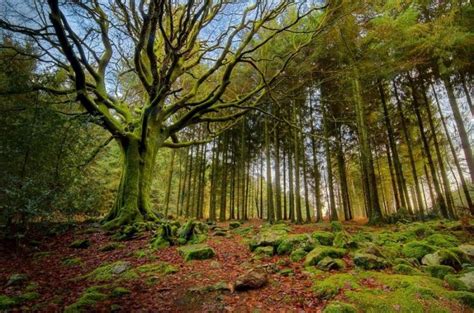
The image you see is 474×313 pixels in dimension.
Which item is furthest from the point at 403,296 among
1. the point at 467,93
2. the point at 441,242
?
the point at 467,93

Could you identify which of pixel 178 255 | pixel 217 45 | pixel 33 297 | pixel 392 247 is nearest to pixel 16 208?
pixel 33 297

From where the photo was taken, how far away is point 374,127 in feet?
50.9

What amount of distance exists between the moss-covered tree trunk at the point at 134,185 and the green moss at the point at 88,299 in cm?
418

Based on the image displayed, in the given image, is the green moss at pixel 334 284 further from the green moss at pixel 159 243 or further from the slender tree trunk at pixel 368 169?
the slender tree trunk at pixel 368 169

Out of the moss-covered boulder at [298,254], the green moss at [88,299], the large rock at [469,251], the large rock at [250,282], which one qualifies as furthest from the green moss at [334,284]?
the green moss at [88,299]

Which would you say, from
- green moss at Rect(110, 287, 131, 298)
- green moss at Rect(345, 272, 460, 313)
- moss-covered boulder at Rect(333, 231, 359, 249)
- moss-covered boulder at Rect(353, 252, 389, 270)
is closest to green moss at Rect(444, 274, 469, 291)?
green moss at Rect(345, 272, 460, 313)

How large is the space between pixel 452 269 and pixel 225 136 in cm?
1445

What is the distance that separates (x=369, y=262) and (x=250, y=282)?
2.03 meters

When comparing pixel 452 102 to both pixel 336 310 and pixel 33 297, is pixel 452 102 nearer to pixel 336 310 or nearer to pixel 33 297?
pixel 336 310

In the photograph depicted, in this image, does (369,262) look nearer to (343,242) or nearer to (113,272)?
(343,242)

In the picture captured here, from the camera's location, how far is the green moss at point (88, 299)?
3493 millimetres

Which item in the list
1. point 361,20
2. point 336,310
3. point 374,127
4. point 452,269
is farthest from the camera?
point 374,127

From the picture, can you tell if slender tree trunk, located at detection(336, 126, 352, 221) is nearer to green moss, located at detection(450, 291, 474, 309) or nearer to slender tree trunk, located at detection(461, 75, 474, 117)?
slender tree trunk, located at detection(461, 75, 474, 117)

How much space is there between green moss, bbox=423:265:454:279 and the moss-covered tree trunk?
24.9 ft
